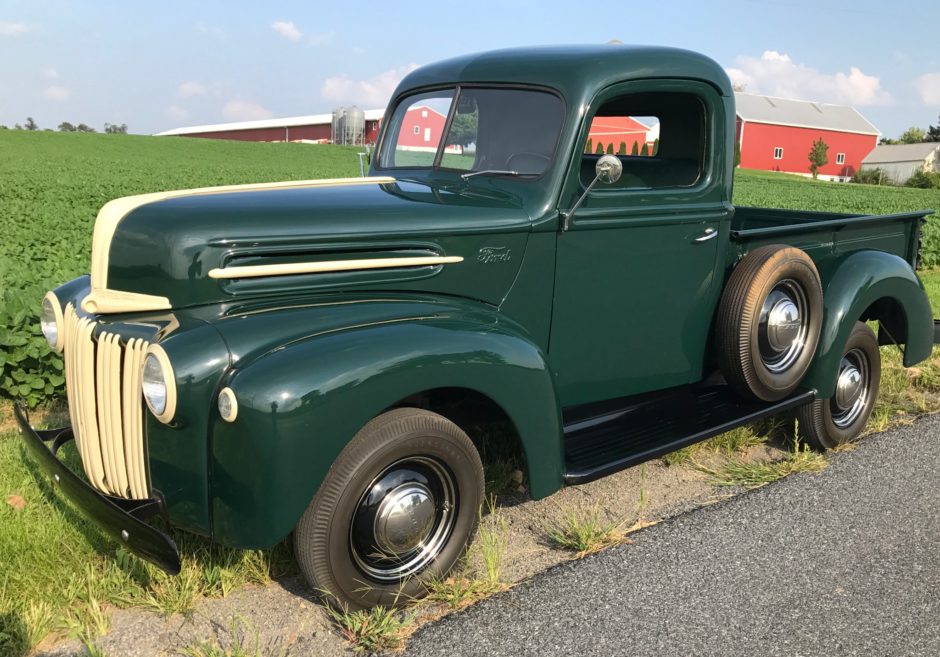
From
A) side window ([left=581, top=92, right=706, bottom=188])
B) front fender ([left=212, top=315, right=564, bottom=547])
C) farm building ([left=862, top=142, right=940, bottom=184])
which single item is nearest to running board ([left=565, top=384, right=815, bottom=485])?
front fender ([left=212, top=315, right=564, bottom=547])

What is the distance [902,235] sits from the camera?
15.6ft

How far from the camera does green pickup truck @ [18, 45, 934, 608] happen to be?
2.38 meters

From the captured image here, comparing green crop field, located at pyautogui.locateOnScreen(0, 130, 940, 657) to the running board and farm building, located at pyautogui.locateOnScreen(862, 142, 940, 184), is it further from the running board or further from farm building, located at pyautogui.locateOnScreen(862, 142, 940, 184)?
farm building, located at pyautogui.locateOnScreen(862, 142, 940, 184)

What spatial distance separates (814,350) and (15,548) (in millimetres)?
3652

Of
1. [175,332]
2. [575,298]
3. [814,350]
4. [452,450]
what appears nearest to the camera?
[175,332]

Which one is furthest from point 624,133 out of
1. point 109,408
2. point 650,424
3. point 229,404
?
point 109,408

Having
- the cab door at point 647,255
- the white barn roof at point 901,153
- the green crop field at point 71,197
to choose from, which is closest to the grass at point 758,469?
the cab door at point 647,255

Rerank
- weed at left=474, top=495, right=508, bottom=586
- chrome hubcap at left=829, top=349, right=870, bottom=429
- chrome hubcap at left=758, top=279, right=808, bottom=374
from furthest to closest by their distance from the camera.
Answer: chrome hubcap at left=829, top=349, right=870, bottom=429 → chrome hubcap at left=758, top=279, right=808, bottom=374 → weed at left=474, top=495, right=508, bottom=586

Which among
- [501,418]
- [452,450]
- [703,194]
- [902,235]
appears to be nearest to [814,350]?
[703,194]

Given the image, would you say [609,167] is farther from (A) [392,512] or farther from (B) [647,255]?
(A) [392,512]

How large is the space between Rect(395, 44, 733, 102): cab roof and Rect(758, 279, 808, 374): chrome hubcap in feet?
3.31

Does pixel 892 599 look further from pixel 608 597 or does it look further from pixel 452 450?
pixel 452 450

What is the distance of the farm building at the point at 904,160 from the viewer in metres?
59.1

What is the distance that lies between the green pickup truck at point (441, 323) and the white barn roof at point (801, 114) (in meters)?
54.9
